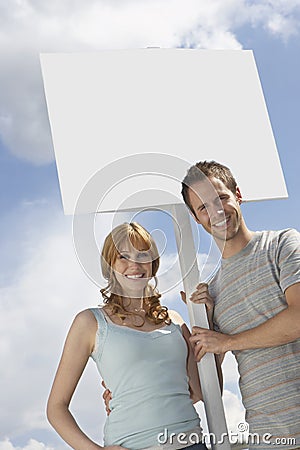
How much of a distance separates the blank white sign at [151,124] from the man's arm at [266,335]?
0.38m

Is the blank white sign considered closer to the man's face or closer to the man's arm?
the man's face

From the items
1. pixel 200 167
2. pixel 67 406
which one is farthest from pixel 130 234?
pixel 67 406

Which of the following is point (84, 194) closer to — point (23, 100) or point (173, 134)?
point (173, 134)

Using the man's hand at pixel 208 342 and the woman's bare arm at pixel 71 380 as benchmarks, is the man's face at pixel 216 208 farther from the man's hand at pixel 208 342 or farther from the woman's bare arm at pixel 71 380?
the woman's bare arm at pixel 71 380

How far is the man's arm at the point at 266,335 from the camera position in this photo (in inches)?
62.6

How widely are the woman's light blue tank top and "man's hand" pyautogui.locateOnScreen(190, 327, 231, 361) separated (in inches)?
3.0

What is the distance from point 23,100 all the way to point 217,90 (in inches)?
150

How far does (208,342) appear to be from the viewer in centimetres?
171

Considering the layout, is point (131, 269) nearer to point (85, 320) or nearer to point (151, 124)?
point (85, 320)

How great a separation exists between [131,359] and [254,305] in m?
0.35

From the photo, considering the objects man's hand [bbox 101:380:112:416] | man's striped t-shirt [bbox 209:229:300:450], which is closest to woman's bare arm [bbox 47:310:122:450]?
man's hand [bbox 101:380:112:416]

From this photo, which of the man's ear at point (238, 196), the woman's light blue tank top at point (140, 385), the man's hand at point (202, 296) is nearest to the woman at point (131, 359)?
the woman's light blue tank top at point (140, 385)

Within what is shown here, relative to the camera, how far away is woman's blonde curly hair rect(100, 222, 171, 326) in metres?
1.67

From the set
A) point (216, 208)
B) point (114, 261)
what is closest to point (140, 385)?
point (114, 261)
